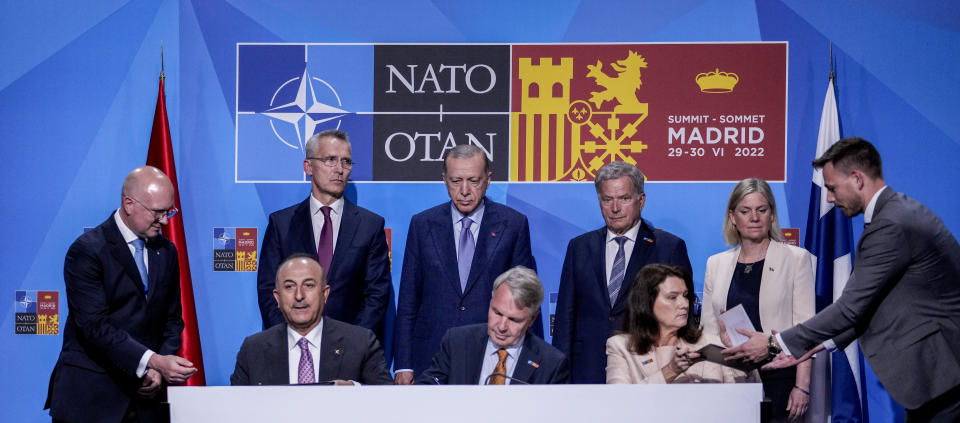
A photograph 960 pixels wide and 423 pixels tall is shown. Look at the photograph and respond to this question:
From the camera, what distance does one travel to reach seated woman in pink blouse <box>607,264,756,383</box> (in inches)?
126

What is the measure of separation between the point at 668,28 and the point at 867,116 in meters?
1.26

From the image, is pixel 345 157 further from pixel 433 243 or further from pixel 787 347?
pixel 787 347

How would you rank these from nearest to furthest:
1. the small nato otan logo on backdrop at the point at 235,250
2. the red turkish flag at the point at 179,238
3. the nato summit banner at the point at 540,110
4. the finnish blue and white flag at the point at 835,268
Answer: the finnish blue and white flag at the point at 835,268 → the red turkish flag at the point at 179,238 → the nato summit banner at the point at 540,110 → the small nato otan logo on backdrop at the point at 235,250

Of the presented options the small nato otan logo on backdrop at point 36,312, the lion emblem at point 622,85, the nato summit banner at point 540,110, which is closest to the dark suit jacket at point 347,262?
the nato summit banner at point 540,110

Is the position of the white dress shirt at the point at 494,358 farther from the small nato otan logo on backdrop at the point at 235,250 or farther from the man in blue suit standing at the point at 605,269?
the small nato otan logo on backdrop at the point at 235,250

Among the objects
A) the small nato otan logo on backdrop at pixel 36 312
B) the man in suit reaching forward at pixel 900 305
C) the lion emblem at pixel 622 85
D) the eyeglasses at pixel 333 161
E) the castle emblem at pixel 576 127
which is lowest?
the small nato otan logo on backdrop at pixel 36 312

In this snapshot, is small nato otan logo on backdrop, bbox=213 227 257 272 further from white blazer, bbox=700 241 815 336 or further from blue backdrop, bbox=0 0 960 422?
white blazer, bbox=700 241 815 336

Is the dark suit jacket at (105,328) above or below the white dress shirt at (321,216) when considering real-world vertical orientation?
below

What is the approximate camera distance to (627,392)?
234 centimetres

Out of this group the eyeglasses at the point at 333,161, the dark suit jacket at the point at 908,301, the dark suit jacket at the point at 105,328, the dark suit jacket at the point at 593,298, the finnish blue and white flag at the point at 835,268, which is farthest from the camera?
the finnish blue and white flag at the point at 835,268

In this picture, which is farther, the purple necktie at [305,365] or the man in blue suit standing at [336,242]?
the man in blue suit standing at [336,242]

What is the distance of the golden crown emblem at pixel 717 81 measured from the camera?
5039 mm

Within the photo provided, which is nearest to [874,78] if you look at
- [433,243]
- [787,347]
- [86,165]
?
[787,347]

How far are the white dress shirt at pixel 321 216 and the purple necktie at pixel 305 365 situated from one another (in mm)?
1162
